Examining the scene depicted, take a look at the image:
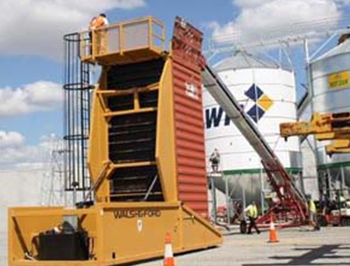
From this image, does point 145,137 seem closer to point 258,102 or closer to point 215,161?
point 215,161

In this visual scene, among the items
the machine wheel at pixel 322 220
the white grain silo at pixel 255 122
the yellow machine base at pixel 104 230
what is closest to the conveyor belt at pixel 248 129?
the machine wheel at pixel 322 220

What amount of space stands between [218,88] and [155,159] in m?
6.62

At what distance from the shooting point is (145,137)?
564 inches

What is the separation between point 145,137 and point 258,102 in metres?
17.1

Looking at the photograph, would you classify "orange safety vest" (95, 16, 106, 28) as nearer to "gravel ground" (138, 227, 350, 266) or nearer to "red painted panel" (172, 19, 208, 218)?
"red painted panel" (172, 19, 208, 218)

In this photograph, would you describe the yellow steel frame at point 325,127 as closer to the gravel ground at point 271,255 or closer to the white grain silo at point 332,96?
the gravel ground at point 271,255

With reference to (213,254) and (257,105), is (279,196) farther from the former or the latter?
(213,254)

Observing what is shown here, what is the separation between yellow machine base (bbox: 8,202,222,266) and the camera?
35.9 ft

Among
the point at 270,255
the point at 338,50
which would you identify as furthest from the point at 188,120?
the point at 338,50

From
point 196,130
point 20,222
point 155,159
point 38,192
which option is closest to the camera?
point 20,222

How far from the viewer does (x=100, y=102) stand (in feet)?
48.3

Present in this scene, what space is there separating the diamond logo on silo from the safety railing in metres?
16.6

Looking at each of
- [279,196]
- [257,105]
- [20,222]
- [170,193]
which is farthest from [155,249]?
[257,105]

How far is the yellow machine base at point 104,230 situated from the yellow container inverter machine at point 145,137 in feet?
0.14
